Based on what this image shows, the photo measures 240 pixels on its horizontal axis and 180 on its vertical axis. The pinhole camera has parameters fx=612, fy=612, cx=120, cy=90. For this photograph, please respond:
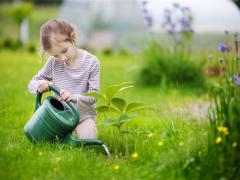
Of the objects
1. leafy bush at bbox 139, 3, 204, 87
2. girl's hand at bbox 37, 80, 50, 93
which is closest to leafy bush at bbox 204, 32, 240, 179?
girl's hand at bbox 37, 80, 50, 93

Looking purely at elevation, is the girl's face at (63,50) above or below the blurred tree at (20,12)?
above

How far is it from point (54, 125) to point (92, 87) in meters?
0.37

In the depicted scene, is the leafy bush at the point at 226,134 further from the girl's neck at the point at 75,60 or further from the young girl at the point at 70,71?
the girl's neck at the point at 75,60

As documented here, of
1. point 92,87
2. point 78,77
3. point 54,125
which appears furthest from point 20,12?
point 54,125

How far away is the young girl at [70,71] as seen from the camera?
401 cm

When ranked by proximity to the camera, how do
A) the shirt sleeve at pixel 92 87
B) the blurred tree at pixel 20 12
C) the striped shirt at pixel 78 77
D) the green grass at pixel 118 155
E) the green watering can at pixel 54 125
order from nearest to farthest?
the green grass at pixel 118 155, the green watering can at pixel 54 125, the shirt sleeve at pixel 92 87, the striped shirt at pixel 78 77, the blurred tree at pixel 20 12

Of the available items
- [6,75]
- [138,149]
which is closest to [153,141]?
[138,149]

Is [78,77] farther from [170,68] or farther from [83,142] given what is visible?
[170,68]

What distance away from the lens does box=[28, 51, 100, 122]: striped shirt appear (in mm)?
4105

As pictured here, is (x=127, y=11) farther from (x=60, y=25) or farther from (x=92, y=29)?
(x=60, y=25)

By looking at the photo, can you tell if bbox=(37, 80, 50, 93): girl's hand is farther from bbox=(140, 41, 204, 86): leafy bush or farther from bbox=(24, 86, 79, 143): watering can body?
bbox=(140, 41, 204, 86): leafy bush

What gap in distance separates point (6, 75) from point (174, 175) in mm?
5977

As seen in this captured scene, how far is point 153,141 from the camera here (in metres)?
3.85

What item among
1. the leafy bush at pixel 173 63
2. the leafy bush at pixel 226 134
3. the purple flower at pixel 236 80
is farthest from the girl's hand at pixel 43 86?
the leafy bush at pixel 173 63
